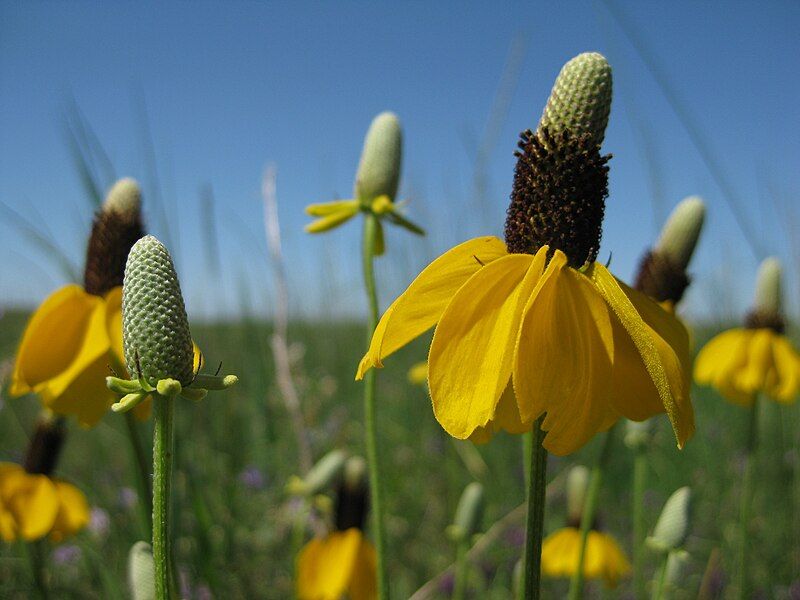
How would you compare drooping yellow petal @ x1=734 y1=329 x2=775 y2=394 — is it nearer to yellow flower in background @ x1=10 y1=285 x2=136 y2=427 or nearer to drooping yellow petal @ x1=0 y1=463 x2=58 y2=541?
yellow flower in background @ x1=10 y1=285 x2=136 y2=427

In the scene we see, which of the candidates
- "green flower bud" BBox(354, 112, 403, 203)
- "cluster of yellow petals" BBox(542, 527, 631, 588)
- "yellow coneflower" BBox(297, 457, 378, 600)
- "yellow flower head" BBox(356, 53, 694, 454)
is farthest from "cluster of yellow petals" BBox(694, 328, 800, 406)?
"yellow flower head" BBox(356, 53, 694, 454)

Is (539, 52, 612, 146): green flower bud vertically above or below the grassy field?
above

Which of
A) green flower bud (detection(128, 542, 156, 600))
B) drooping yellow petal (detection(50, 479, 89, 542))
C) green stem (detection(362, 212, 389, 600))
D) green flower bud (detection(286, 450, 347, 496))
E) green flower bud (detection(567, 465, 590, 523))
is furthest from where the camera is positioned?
green flower bud (detection(567, 465, 590, 523))

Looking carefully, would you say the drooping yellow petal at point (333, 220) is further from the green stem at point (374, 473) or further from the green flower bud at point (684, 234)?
the green flower bud at point (684, 234)

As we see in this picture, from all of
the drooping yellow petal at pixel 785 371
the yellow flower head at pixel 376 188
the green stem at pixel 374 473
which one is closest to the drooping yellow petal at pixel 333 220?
the yellow flower head at pixel 376 188

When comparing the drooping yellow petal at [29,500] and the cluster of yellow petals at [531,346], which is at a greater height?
the cluster of yellow petals at [531,346]

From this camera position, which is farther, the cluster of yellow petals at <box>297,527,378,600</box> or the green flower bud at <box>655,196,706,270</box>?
the cluster of yellow petals at <box>297,527,378,600</box>

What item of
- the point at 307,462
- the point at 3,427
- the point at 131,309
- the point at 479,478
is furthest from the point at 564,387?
the point at 3,427

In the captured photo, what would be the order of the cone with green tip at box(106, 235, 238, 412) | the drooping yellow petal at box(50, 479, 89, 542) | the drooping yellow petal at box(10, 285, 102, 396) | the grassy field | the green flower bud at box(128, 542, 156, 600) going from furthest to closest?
the grassy field
the drooping yellow petal at box(50, 479, 89, 542)
the drooping yellow petal at box(10, 285, 102, 396)
the green flower bud at box(128, 542, 156, 600)
the cone with green tip at box(106, 235, 238, 412)
